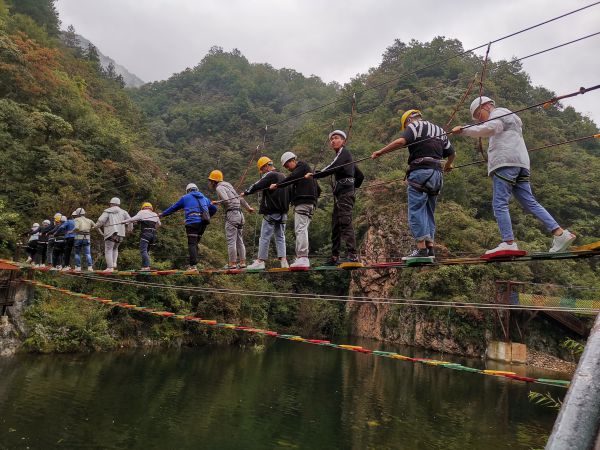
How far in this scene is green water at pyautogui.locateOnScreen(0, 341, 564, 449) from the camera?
9.55 metres

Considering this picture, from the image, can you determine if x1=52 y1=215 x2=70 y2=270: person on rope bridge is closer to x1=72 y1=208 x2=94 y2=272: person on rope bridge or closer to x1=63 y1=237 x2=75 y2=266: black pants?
x1=63 y1=237 x2=75 y2=266: black pants

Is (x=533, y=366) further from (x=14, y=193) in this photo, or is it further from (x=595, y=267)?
(x=14, y=193)

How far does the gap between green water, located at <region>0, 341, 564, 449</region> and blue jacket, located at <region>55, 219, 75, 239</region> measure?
3997mm

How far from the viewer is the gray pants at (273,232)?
711 centimetres

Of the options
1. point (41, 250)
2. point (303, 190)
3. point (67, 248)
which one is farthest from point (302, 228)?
point (41, 250)

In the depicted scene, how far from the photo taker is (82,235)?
453 inches

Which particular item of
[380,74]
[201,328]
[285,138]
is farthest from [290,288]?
[380,74]

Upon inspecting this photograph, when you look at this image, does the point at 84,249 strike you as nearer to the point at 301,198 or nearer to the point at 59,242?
the point at 59,242

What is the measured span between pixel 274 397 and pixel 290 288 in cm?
2017

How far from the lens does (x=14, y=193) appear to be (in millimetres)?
19641

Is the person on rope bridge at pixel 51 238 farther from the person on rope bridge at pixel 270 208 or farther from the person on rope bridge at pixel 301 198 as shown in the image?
the person on rope bridge at pixel 301 198

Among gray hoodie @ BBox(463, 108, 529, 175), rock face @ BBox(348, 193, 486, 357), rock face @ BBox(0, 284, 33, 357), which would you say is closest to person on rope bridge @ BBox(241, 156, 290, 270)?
gray hoodie @ BBox(463, 108, 529, 175)

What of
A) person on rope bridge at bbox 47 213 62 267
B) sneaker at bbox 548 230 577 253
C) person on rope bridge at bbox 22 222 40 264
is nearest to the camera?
sneaker at bbox 548 230 577 253

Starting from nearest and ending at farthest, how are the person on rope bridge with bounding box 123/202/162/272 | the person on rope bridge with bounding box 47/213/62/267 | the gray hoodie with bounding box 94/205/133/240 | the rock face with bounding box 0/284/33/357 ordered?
the person on rope bridge with bounding box 123/202/162/272 < the gray hoodie with bounding box 94/205/133/240 < the person on rope bridge with bounding box 47/213/62/267 < the rock face with bounding box 0/284/33/357
